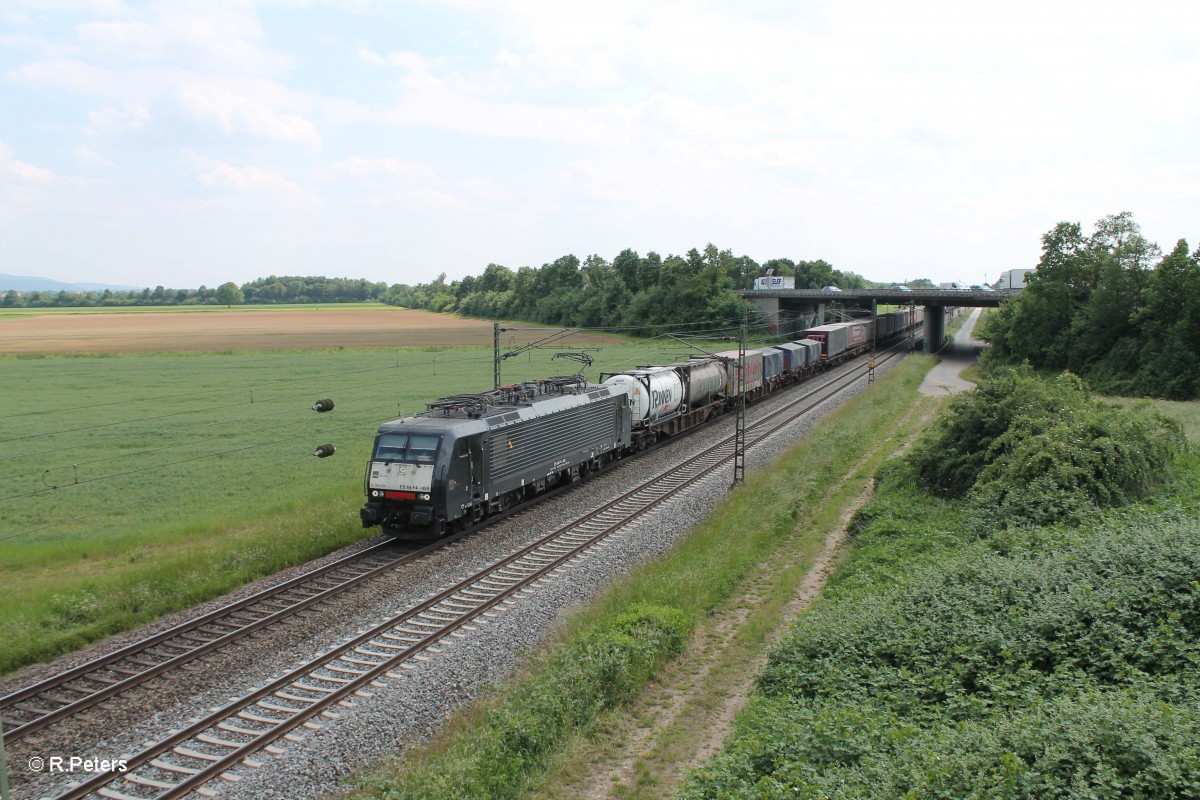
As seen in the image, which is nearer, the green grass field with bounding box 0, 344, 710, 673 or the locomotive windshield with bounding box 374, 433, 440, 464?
the green grass field with bounding box 0, 344, 710, 673

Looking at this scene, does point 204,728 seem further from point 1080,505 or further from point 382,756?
point 1080,505

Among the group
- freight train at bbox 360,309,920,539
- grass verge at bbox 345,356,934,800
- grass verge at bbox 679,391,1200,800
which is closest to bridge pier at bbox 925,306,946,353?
freight train at bbox 360,309,920,539

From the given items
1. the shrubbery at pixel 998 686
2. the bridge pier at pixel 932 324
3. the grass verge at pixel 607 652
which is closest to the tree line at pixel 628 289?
the bridge pier at pixel 932 324

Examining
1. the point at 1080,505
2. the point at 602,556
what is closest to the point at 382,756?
the point at 602,556

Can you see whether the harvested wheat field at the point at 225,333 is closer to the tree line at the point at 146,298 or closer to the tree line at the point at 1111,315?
the tree line at the point at 146,298

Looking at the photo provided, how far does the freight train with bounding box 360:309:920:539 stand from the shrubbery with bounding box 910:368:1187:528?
10.7 meters

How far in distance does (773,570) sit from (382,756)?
414 inches

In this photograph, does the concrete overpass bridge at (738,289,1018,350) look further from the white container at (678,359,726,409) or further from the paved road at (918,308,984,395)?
the white container at (678,359,726,409)

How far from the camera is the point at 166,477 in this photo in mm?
30484

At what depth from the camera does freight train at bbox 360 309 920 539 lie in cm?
2042

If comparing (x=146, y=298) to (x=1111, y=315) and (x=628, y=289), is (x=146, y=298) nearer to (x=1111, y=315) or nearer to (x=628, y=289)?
(x=628, y=289)

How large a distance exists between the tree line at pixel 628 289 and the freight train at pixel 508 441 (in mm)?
46586

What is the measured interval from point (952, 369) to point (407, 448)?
181 feet

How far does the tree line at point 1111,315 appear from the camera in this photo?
47406 millimetres
